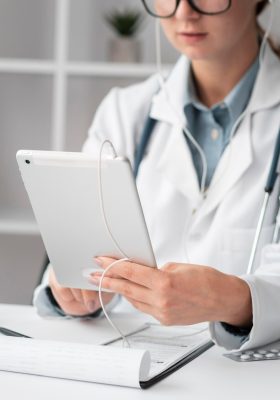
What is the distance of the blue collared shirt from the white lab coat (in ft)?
0.08

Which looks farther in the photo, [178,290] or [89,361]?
[178,290]

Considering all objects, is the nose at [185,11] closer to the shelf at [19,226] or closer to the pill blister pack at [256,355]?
the pill blister pack at [256,355]

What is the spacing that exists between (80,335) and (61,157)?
0.35 meters

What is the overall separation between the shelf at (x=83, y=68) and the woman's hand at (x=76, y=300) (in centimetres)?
126

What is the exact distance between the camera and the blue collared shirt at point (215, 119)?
1727mm

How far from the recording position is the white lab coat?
5.39ft

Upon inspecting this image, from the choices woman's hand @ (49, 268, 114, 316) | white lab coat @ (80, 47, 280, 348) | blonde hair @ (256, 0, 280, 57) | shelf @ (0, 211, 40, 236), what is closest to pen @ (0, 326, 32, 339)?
woman's hand @ (49, 268, 114, 316)

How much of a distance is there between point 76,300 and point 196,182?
392 mm

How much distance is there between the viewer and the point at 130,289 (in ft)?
3.89

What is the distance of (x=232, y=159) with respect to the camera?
1.67 meters

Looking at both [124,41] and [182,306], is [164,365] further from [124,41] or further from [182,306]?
[124,41]

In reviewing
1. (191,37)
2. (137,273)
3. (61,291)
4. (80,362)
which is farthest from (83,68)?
(80,362)

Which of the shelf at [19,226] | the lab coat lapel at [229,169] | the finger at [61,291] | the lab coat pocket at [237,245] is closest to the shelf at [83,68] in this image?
the shelf at [19,226]

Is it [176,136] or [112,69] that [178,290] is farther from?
[112,69]
